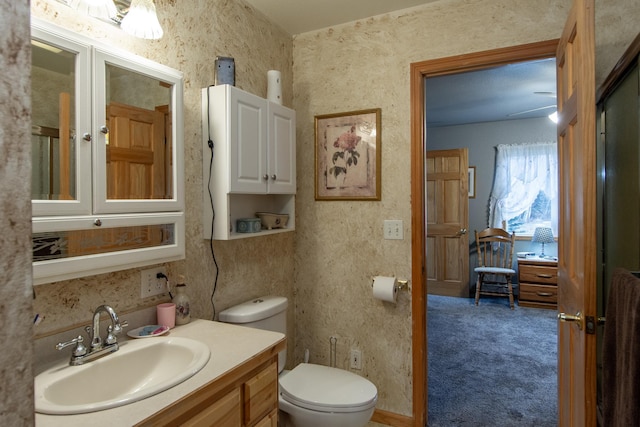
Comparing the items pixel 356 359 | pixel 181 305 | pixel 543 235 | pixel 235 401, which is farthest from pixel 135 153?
pixel 543 235

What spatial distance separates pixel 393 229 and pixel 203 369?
1412 millimetres

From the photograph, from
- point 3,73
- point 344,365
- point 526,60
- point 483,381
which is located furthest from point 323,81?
point 483,381

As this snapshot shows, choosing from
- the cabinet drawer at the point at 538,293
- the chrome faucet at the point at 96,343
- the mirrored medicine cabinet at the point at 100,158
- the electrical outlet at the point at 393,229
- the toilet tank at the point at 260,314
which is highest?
the mirrored medicine cabinet at the point at 100,158

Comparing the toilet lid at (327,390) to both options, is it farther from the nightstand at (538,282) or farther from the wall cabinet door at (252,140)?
the nightstand at (538,282)

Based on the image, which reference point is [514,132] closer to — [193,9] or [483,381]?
[483,381]

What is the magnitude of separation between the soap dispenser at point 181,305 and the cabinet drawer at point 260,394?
0.46m

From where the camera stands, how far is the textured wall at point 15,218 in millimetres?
396

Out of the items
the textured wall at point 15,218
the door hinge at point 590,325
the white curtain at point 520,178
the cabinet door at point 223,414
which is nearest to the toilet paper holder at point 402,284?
the door hinge at point 590,325

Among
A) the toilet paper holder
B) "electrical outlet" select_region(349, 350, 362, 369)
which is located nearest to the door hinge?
the toilet paper holder

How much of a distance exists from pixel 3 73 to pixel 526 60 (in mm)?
2203

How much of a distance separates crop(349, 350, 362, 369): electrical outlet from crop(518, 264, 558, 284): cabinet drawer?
3292mm

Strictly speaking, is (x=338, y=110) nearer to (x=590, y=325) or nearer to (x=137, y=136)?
(x=137, y=136)

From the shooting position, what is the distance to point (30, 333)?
1.40 feet

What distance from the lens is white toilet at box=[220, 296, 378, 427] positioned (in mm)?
1688
